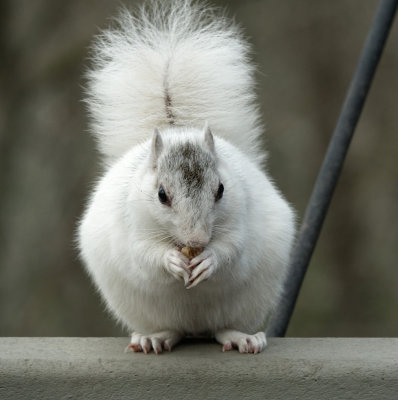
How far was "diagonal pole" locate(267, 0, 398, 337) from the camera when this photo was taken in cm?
197

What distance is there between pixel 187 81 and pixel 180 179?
0.52 metres

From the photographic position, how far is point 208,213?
5.38 ft

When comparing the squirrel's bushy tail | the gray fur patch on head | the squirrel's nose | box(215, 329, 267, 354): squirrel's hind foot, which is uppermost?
the squirrel's bushy tail

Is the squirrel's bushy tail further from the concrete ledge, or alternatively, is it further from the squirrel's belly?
the concrete ledge

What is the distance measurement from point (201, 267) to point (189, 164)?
194mm

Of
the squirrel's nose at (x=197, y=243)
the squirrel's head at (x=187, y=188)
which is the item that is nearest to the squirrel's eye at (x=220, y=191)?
the squirrel's head at (x=187, y=188)

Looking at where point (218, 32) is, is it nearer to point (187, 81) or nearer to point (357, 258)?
point (187, 81)

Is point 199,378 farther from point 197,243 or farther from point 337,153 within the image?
point 337,153

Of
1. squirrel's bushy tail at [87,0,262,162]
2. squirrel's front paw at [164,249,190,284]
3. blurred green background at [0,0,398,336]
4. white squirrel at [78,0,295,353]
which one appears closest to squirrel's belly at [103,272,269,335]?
white squirrel at [78,0,295,353]

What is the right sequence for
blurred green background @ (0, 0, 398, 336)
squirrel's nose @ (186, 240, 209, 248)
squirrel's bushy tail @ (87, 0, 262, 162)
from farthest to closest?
blurred green background @ (0, 0, 398, 336), squirrel's bushy tail @ (87, 0, 262, 162), squirrel's nose @ (186, 240, 209, 248)

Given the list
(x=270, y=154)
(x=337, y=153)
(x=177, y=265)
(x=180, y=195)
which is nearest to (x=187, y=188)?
(x=180, y=195)

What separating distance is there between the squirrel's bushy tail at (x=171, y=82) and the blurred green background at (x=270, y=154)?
1.76m

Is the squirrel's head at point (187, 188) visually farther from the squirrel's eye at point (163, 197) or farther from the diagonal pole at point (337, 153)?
the diagonal pole at point (337, 153)

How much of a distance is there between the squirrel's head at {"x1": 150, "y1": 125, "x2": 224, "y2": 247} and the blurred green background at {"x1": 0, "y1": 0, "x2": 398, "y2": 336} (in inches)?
91.1
